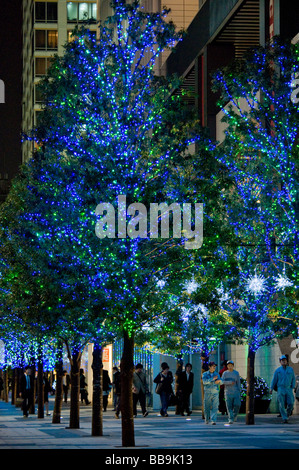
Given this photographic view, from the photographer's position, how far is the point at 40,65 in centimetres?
10481

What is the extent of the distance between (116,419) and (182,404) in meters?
2.57

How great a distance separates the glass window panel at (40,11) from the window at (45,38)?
1293 mm

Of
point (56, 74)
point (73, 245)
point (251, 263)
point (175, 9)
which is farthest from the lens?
point (175, 9)

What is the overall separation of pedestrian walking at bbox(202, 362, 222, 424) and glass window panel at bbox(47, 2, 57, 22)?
3180 inches

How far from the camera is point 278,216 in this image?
22953 millimetres

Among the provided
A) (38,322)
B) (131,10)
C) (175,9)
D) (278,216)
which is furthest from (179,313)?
(175,9)

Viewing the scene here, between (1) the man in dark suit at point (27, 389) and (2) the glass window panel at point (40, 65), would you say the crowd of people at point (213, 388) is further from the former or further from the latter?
(2) the glass window panel at point (40, 65)

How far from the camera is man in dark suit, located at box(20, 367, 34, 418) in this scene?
113 ft

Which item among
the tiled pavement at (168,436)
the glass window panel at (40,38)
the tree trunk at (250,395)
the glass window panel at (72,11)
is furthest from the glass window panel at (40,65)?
the tree trunk at (250,395)

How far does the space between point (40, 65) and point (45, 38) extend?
2.92 m

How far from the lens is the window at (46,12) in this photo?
10344 centimetres

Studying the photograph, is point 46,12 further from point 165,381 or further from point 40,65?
point 165,381

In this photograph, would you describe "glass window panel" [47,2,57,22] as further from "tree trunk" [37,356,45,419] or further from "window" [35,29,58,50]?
"tree trunk" [37,356,45,419]

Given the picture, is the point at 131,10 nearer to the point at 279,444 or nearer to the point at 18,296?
the point at 279,444
